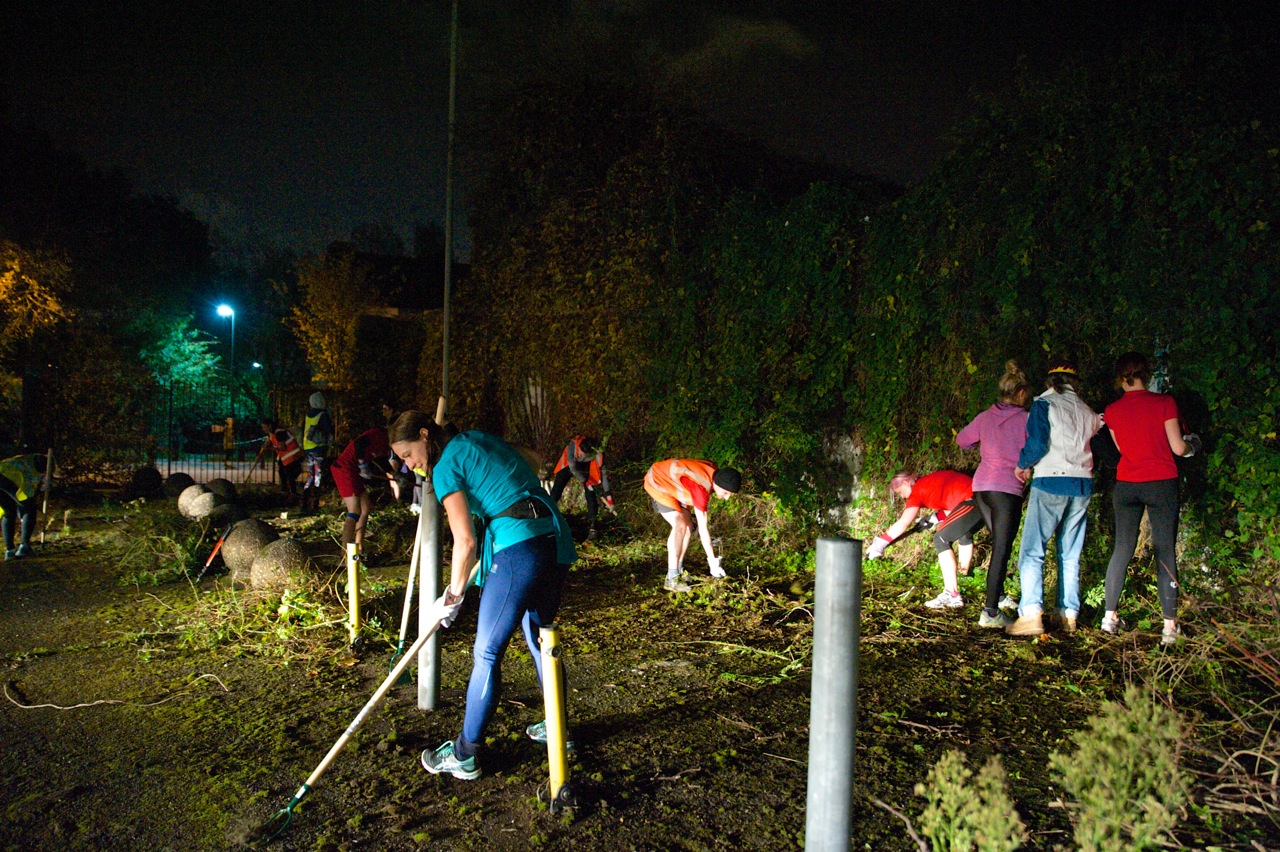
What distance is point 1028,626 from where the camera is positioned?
5.07 m

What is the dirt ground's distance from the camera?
2.88 m

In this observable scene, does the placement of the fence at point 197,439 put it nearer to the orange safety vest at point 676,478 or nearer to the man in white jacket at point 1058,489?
the orange safety vest at point 676,478

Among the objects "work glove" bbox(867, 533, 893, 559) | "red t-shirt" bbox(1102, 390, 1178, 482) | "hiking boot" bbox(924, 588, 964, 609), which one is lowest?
"hiking boot" bbox(924, 588, 964, 609)

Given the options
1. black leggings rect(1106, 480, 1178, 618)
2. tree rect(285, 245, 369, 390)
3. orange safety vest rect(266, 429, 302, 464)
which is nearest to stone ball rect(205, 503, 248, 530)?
orange safety vest rect(266, 429, 302, 464)

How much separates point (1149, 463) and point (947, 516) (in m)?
1.54

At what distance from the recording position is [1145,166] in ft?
15.8

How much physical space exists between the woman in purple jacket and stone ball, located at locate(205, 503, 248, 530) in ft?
26.2

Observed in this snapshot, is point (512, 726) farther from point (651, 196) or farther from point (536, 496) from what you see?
point (651, 196)

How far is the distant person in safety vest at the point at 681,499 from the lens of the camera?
6.34 m

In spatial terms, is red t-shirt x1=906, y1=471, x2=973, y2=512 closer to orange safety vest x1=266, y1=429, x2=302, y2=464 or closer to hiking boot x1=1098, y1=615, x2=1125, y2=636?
hiking boot x1=1098, y1=615, x2=1125, y2=636

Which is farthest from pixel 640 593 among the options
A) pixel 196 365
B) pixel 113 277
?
pixel 196 365

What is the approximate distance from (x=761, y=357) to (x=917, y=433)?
5.54 ft

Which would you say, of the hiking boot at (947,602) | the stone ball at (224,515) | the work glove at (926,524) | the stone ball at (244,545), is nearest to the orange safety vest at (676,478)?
the work glove at (926,524)

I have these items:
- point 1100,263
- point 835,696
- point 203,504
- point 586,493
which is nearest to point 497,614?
point 835,696
